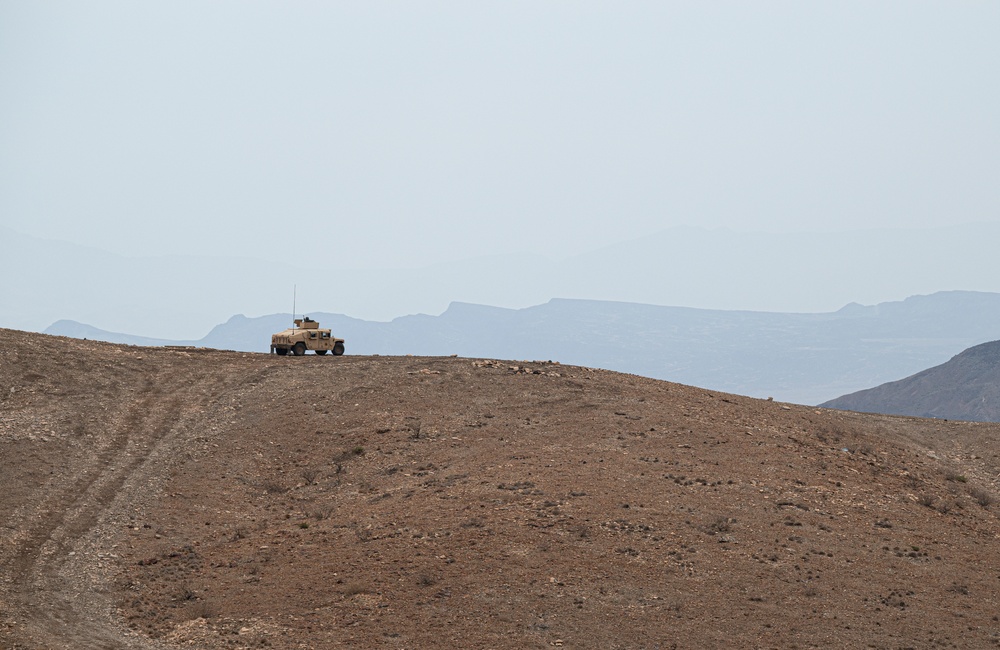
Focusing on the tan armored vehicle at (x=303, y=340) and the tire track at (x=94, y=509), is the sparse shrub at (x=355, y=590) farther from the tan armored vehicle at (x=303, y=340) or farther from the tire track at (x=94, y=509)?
the tan armored vehicle at (x=303, y=340)

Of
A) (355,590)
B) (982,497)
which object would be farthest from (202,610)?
(982,497)

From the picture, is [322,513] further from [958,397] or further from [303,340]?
[958,397]

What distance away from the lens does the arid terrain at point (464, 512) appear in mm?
21234

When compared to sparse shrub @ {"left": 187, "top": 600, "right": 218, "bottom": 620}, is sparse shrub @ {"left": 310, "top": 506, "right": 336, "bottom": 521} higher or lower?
higher

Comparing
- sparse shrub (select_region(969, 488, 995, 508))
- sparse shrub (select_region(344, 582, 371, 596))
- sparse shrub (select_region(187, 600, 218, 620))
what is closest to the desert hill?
sparse shrub (select_region(969, 488, 995, 508))

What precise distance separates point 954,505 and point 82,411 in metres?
31.3

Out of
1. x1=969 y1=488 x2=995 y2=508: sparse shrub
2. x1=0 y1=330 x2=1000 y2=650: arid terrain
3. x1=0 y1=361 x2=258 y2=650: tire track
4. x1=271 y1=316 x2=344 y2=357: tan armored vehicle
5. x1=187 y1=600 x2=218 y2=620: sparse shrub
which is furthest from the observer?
x1=271 y1=316 x2=344 y2=357: tan armored vehicle

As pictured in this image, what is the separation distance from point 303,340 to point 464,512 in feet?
75.5

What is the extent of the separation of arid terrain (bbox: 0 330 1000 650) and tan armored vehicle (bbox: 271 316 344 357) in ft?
17.4

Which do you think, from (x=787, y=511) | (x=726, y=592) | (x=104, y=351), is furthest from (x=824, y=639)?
(x=104, y=351)

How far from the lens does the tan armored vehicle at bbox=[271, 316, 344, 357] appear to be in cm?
4652

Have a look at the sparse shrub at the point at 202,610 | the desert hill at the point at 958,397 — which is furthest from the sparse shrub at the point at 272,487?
the desert hill at the point at 958,397

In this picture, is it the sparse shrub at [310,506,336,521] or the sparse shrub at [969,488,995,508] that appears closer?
the sparse shrub at [310,506,336,521]

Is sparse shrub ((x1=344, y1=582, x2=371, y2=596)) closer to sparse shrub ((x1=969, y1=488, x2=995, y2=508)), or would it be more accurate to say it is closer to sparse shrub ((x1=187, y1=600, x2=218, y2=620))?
sparse shrub ((x1=187, y1=600, x2=218, y2=620))
